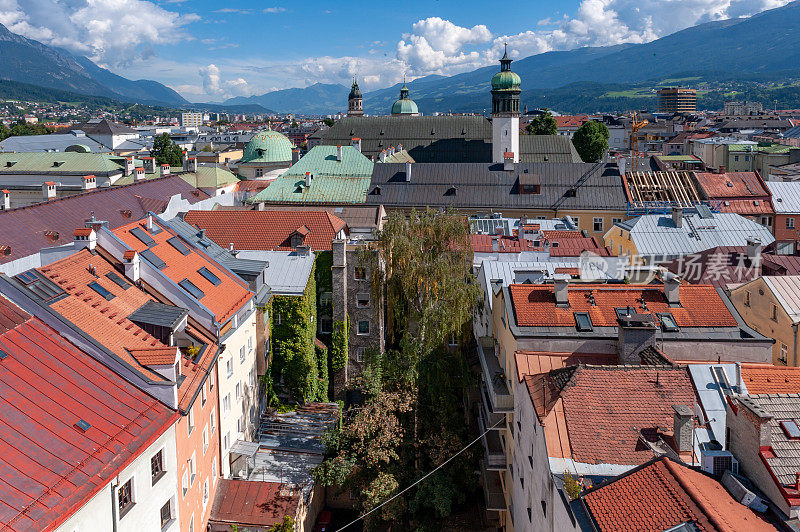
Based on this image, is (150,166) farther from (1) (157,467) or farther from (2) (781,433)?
(2) (781,433)

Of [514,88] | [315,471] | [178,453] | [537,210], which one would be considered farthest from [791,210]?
[178,453]

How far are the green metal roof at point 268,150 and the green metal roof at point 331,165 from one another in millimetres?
24296

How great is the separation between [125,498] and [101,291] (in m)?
9.51

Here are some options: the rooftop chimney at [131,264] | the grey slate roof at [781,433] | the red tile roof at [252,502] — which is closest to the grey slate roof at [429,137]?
the rooftop chimney at [131,264]

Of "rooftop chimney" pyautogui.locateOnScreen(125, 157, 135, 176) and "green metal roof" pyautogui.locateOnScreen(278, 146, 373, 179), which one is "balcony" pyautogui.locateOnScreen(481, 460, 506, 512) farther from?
"rooftop chimney" pyautogui.locateOnScreen(125, 157, 135, 176)

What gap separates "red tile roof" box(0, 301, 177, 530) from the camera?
52.5 ft

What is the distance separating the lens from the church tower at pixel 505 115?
9069 centimetres

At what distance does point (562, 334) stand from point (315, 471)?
12737mm

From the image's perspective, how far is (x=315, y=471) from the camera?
Result: 30734mm

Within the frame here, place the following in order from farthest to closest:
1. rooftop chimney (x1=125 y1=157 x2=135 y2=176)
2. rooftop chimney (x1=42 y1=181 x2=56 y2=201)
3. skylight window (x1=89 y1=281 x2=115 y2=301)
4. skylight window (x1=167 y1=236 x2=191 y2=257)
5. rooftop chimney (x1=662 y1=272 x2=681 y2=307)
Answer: rooftop chimney (x1=125 y1=157 x2=135 y2=176) → rooftop chimney (x1=42 y1=181 x2=56 y2=201) → skylight window (x1=167 y1=236 x2=191 y2=257) → rooftop chimney (x1=662 y1=272 x2=681 y2=307) → skylight window (x1=89 y1=281 x2=115 y2=301)

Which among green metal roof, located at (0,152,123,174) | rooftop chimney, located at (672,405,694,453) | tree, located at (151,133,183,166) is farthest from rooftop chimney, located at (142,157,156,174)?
rooftop chimney, located at (672,405,694,453)

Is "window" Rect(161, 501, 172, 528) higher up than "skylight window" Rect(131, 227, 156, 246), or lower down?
lower down

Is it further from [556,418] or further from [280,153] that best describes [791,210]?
[280,153]

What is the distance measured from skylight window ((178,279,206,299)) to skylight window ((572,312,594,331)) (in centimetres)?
1599
